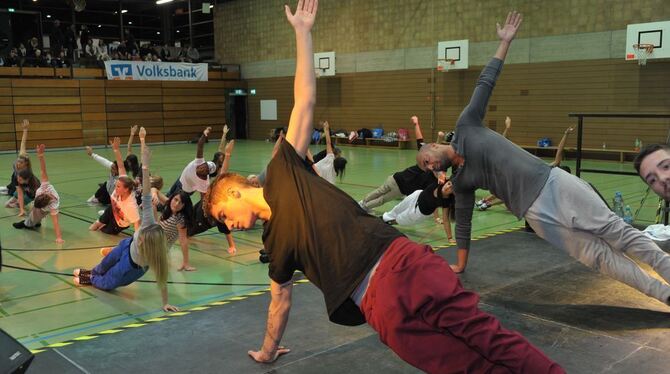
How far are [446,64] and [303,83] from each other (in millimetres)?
18126

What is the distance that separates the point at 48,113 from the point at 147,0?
876cm

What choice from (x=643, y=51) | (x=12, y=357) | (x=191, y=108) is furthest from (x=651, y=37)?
(x=191, y=108)

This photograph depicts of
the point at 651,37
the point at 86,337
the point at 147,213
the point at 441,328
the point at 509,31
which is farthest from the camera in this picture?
the point at 651,37

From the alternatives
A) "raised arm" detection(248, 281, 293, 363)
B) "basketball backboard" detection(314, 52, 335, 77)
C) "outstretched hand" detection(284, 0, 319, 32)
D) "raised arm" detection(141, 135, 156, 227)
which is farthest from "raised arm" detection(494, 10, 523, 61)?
"basketball backboard" detection(314, 52, 335, 77)

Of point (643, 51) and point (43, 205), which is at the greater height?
point (643, 51)

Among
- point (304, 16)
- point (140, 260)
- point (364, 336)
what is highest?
point (304, 16)

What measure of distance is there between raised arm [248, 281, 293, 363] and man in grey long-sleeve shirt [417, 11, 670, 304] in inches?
76.8

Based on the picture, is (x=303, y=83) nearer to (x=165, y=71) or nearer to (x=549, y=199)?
(x=549, y=199)

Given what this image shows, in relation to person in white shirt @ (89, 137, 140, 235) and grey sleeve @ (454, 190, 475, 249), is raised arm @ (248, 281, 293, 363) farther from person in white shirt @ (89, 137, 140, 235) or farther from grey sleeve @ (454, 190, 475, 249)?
person in white shirt @ (89, 137, 140, 235)

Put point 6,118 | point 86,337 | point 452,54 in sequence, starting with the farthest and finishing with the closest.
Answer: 1. point 6,118
2. point 452,54
3. point 86,337

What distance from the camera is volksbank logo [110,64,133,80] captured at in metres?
23.3

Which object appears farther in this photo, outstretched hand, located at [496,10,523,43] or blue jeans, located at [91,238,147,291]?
blue jeans, located at [91,238,147,291]

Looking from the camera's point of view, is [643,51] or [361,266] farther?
[643,51]

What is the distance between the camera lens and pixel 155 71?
24.5 meters
